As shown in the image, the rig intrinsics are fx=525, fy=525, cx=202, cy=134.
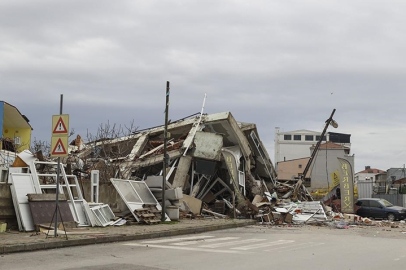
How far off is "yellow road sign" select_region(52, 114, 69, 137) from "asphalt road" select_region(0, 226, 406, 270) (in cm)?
317

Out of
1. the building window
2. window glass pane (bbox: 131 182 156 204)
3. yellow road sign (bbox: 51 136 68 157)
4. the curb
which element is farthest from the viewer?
the building window

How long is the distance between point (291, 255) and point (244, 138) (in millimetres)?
22813

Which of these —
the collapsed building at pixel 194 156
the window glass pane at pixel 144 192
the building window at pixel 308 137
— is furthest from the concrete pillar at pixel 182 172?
the building window at pixel 308 137

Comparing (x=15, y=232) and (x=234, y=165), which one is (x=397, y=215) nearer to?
(x=234, y=165)

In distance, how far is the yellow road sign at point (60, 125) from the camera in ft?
47.1

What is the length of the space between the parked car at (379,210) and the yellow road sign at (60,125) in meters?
26.1

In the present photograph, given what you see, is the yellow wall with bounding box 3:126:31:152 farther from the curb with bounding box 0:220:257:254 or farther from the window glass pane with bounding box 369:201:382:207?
the window glass pane with bounding box 369:201:382:207

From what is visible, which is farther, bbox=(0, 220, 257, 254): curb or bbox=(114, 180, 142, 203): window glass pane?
bbox=(114, 180, 142, 203): window glass pane

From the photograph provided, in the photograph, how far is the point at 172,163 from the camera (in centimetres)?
3092

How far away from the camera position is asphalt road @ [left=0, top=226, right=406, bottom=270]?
10.4 m

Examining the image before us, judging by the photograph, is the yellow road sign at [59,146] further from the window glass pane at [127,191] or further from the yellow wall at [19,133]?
the yellow wall at [19,133]

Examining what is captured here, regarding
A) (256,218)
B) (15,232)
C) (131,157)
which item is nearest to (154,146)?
(131,157)

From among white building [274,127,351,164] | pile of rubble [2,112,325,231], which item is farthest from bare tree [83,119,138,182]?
white building [274,127,351,164]

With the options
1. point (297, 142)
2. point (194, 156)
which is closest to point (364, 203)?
point (194, 156)
